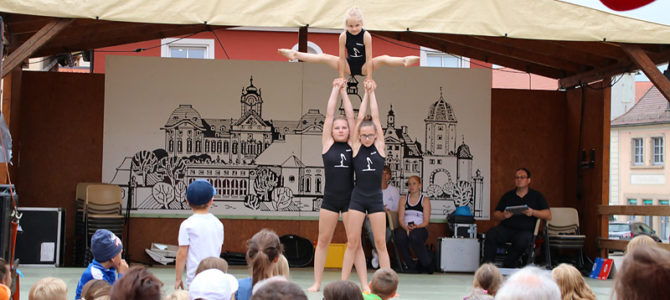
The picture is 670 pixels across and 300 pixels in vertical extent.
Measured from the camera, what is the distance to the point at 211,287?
11.0 ft

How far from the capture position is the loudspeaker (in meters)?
8.87

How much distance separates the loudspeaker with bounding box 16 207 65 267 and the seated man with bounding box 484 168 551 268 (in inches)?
204

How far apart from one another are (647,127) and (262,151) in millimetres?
28899

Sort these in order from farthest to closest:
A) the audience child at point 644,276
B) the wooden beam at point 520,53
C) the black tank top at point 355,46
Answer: the wooden beam at point 520,53
the black tank top at point 355,46
the audience child at point 644,276

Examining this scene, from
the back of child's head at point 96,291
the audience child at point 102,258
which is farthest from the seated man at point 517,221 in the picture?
the back of child's head at point 96,291

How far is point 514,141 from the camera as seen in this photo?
11.1 meters

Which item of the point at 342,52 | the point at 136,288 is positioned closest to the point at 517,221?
the point at 342,52

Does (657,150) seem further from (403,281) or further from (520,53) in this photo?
(403,281)

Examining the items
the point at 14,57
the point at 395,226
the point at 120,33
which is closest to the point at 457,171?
the point at 395,226

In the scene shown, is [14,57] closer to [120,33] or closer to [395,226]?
[120,33]

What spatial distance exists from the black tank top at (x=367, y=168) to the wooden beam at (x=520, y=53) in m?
3.42

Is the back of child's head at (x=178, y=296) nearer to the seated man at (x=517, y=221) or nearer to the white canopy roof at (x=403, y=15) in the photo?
the white canopy roof at (x=403, y=15)

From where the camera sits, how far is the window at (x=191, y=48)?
2005cm

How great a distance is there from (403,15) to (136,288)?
561cm
